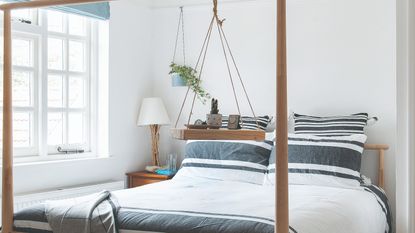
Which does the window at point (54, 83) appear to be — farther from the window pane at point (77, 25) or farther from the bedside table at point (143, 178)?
the bedside table at point (143, 178)

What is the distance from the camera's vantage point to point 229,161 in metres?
3.96

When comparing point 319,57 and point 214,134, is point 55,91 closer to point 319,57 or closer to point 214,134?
point 319,57

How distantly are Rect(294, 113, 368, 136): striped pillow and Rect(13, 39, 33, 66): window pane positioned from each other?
2.14 m

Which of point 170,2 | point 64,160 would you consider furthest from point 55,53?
point 170,2

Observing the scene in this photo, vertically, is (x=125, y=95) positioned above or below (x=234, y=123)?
above

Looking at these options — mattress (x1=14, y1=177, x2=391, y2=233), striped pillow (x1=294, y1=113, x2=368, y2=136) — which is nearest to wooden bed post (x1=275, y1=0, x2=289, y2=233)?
mattress (x1=14, y1=177, x2=391, y2=233)

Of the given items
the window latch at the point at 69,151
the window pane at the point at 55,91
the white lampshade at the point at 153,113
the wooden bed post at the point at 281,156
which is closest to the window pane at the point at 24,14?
the window pane at the point at 55,91

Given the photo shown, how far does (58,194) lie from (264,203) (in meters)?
1.83

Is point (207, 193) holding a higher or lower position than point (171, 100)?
lower

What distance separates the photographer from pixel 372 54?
13.5 feet

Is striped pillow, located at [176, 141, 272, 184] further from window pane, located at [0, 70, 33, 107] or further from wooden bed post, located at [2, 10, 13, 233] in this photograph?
wooden bed post, located at [2, 10, 13, 233]

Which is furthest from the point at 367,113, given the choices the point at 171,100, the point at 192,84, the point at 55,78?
the point at 55,78

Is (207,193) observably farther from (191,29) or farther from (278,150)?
(191,29)

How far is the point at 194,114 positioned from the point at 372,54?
1.67 metres
